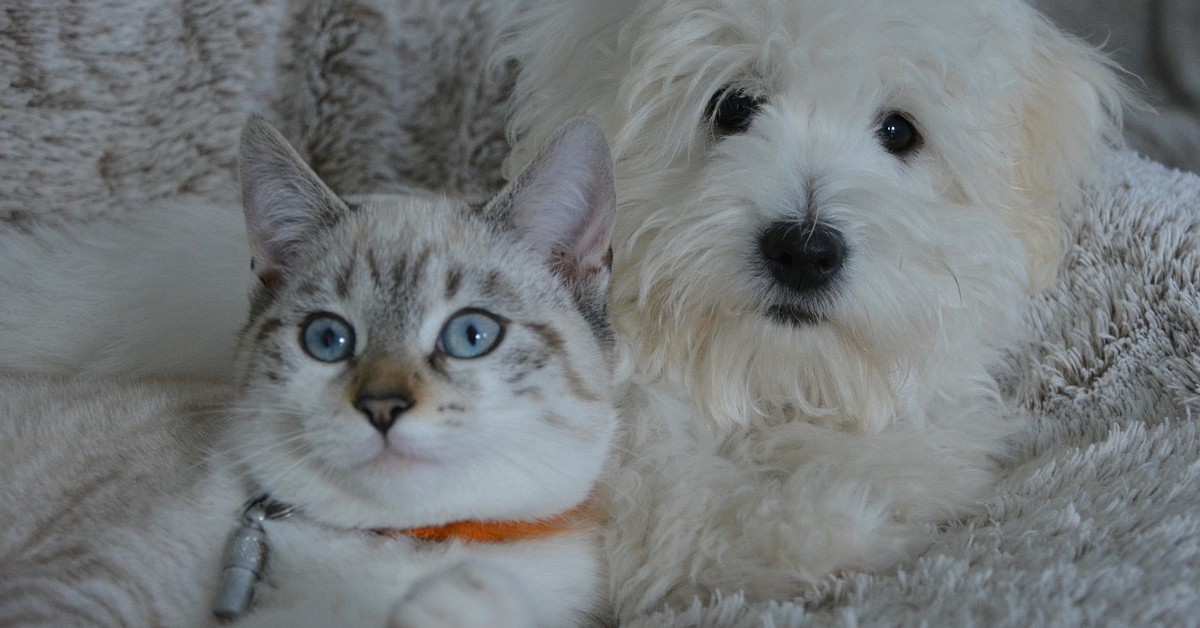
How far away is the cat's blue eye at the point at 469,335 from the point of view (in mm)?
879

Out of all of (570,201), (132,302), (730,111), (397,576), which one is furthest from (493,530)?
(132,302)

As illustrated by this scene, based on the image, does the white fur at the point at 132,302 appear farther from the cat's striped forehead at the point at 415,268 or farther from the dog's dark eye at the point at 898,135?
the dog's dark eye at the point at 898,135

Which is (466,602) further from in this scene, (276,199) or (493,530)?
(276,199)

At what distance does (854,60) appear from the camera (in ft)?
3.51

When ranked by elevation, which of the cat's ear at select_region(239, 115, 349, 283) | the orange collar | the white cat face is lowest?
the orange collar

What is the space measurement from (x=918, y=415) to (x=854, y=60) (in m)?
0.43

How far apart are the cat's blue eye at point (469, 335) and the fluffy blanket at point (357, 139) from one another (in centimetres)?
62

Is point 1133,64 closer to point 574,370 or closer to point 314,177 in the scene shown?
point 574,370

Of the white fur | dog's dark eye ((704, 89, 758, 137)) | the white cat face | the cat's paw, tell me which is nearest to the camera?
the cat's paw

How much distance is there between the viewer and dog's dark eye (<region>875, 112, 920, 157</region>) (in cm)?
115

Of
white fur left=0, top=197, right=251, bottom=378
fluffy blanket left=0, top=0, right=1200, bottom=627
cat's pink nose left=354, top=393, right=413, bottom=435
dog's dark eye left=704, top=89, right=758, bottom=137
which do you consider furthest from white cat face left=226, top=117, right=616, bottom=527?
fluffy blanket left=0, top=0, right=1200, bottom=627

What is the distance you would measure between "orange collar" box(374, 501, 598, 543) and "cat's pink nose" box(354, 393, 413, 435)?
16cm

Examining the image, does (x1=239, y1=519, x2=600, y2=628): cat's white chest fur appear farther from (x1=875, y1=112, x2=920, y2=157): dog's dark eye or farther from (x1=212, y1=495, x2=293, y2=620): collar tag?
(x1=875, y1=112, x2=920, y2=157): dog's dark eye

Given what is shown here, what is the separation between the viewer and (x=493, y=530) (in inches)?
36.9
